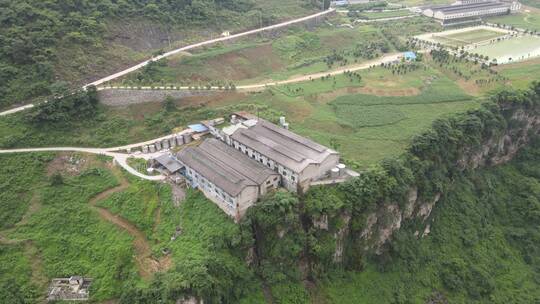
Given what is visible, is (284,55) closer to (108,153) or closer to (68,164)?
(108,153)

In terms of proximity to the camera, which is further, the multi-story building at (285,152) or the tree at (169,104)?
the tree at (169,104)

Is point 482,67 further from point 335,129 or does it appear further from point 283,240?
point 283,240

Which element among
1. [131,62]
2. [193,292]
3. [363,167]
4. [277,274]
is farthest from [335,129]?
[131,62]

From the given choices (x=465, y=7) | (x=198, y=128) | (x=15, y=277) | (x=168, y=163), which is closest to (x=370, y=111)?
(x=198, y=128)

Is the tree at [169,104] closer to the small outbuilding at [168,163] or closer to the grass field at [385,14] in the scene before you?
the small outbuilding at [168,163]

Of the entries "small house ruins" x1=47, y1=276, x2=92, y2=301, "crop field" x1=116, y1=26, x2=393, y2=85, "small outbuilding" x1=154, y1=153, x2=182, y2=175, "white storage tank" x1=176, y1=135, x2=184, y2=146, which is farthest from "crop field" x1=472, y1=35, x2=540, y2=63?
"small house ruins" x1=47, y1=276, x2=92, y2=301

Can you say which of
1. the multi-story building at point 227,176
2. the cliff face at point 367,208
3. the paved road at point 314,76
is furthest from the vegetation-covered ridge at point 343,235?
the paved road at point 314,76
